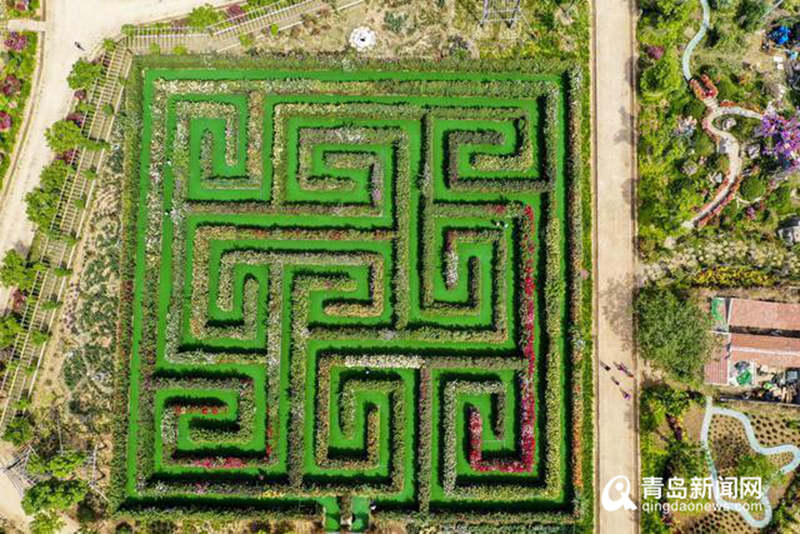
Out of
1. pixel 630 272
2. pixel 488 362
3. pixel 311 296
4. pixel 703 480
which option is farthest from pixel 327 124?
pixel 703 480

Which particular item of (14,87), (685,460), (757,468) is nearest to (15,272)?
(14,87)

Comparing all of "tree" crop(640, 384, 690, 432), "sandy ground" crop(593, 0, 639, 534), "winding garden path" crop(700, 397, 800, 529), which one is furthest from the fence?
"winding garden path" crop(700, 397, 800, 529)

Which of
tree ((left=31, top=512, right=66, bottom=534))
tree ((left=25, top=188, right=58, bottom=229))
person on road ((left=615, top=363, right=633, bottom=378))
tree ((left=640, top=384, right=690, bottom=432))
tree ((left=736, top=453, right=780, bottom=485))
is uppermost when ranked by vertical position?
tree ((left=25, top=188, right=58, bottom=229))

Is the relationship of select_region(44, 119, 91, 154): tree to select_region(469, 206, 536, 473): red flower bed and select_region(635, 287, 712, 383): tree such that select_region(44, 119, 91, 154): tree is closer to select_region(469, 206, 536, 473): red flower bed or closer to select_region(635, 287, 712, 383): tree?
select_region(469, 206, 536, 473): red flower bed

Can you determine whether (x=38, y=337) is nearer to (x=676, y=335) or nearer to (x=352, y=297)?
(x=352, y=297)

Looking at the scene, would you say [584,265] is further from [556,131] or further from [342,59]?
[342,59]

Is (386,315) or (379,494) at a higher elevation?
(386,315)

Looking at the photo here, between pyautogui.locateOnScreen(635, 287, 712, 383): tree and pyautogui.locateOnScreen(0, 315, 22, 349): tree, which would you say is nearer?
pyautogui.locateOnScreen(635, 287, 712, 383): tree
